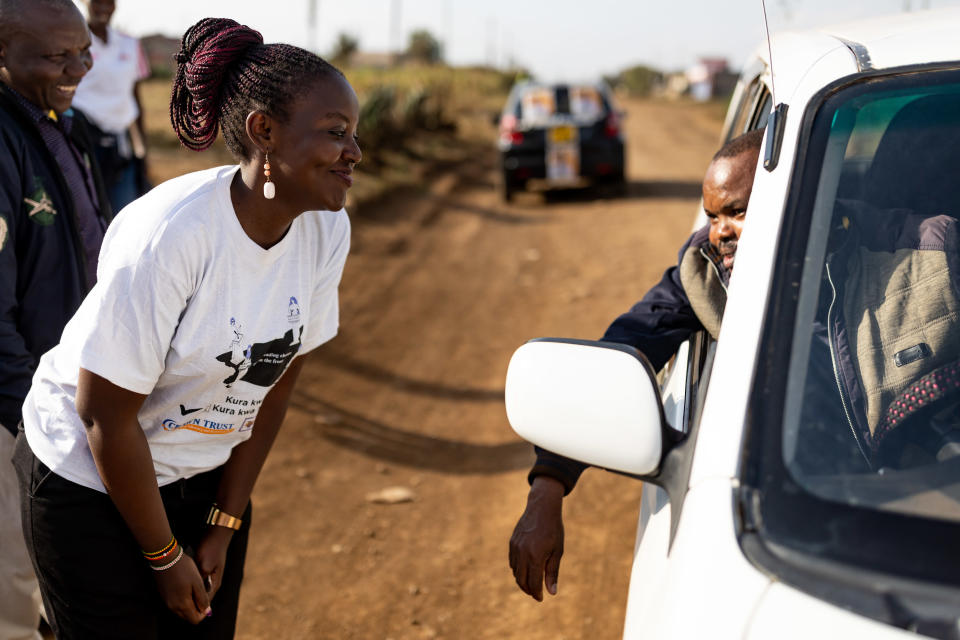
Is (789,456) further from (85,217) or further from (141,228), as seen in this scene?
(85,217)

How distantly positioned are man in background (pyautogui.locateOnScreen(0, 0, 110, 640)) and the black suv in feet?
31.9

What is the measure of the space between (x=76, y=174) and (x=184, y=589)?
1.48 metres

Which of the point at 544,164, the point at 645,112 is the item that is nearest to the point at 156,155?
the point at 544,164

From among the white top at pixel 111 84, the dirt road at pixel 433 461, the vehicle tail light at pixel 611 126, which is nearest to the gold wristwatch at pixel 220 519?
the dirt road at pixel 433 461

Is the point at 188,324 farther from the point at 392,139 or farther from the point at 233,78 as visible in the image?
the point at 392,139

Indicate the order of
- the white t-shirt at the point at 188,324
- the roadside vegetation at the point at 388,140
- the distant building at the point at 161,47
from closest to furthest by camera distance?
the white t-shirt at the point at 188,324
the distant building at the point at 161,47
the roadside vegetation at the point at 388,140

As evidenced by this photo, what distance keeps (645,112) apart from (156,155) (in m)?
24.1

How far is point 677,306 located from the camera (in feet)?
7.34

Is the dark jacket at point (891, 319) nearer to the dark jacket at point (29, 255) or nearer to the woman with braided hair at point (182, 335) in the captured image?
the woman with braided hair at point (182, 335)

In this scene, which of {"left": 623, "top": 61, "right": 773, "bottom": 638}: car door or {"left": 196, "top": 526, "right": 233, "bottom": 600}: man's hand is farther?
{"left": 196, "top": 526, "right": 233, "bottom": 600}: man's hand

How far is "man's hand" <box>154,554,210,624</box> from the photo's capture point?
1.99 m

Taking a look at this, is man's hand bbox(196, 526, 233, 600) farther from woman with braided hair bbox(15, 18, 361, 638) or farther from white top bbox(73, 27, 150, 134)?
white top bbox(73, 27, 150, 134)

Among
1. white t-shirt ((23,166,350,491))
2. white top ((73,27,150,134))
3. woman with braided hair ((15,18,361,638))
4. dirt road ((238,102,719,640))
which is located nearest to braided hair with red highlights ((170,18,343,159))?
woman with braided hair ((15,18,361,638))

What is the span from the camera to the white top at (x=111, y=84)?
5121 mm
